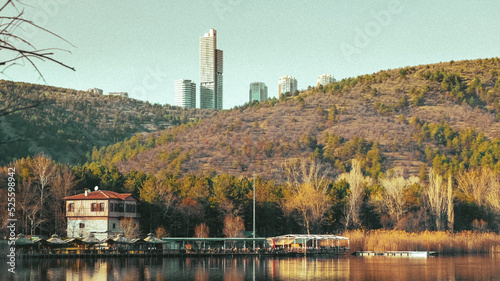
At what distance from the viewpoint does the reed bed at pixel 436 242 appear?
3334 inches

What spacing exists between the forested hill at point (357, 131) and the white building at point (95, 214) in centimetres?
4466

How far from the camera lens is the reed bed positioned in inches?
3334

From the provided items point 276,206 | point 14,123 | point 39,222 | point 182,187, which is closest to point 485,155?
point 276,206

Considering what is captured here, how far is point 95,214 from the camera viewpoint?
80000 mm

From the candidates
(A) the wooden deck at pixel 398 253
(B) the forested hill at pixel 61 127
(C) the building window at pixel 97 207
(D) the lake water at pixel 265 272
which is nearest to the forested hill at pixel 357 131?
(B) the forested hill at pixel 61 127

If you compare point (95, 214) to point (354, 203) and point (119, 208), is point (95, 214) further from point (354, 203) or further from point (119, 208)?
point (354, 203)

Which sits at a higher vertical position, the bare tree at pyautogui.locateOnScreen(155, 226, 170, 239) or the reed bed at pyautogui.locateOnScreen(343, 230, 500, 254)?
the bare tree at pyautogui.locateOnScreen(155, 226, 170, 239)

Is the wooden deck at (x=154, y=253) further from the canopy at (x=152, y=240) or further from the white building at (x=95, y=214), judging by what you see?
the white building at (x=95, y=214)

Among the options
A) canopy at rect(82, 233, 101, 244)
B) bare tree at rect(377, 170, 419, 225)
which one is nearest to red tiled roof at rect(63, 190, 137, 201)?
canopy at rect(82, 233, 101, 244)

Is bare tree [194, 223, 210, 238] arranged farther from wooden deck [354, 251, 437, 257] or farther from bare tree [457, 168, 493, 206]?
bare tree [457, 168, 493, 206]

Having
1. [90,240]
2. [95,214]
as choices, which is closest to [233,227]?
[95,214]

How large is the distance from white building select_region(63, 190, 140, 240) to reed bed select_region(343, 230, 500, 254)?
33.6 metres

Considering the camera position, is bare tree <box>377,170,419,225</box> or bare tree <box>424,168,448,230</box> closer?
bare tree <box>424,168,448,230</box>

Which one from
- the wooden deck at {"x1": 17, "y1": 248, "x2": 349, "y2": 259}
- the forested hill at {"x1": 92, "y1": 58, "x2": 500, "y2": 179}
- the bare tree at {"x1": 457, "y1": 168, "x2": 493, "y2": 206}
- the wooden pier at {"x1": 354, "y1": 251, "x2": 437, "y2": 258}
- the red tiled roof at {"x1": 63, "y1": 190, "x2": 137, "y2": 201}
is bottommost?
the wooden pier at {"x1": 354, "y1": 251, "x2": 437, "y2": 258}
